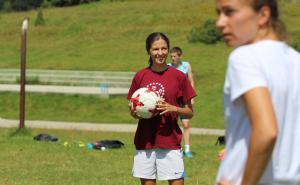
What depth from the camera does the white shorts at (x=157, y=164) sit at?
23.3 ft

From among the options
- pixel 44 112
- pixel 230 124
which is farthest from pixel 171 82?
pixel 44 112

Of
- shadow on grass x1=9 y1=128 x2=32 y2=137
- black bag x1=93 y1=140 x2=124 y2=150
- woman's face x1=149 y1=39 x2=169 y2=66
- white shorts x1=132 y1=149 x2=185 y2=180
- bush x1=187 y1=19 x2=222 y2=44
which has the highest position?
woman's face x1=149 y1=39 x2=169 y2=66

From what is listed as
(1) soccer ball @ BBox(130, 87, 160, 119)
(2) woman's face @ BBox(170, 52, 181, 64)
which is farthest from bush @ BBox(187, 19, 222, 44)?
(1) soccer ball @ BBox(130, 87, 160, 119)

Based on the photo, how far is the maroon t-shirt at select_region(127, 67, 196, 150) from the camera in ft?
23.4

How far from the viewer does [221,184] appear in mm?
3260

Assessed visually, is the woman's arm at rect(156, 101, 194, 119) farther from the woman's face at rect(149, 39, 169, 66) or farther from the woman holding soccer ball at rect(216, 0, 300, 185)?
the woman holding soccer ball at rect(216, 0, 300, 185)

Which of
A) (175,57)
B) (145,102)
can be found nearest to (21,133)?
(175,57)

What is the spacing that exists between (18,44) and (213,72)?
19.5m

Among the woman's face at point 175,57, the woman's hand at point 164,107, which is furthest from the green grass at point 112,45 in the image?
the woman's hand at point 164,107

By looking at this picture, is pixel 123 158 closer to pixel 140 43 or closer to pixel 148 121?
pixel 148 121

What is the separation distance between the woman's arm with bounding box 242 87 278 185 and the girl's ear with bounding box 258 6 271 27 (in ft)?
1.06

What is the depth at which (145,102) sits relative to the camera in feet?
22.6

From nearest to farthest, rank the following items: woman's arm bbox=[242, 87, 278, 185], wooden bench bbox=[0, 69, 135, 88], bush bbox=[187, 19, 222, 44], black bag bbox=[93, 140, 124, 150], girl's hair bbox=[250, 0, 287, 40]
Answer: woman's arm bbox=[242, 87, 278, 185] < girl's hair bbox=[250, 0, 287, 40] < black bag bbox=[93, 140, 124, 150] < wooden bench bbox=[0, 69, 135, 88] < bush bbox=[187, 19, 222, 44]

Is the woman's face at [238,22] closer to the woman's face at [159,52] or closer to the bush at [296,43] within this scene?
the woman's face at [159,52]
